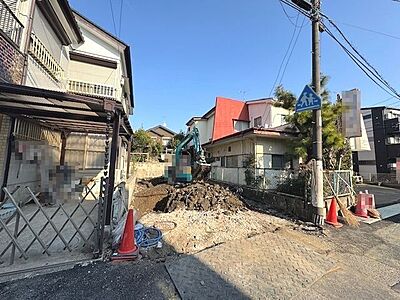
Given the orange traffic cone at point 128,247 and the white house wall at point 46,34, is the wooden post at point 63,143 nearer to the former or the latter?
the white house wall at point 46,34

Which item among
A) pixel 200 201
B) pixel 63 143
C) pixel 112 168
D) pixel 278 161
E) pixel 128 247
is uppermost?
pixel 63 143

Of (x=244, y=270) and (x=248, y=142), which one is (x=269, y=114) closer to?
(x=248, y=142)

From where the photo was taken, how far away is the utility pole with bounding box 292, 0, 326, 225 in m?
5.73

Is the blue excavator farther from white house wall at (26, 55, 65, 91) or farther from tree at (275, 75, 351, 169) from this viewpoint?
white house wall at (26, 55, 65, 91)

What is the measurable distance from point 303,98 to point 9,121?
8407 millimetres

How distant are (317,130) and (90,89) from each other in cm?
1093

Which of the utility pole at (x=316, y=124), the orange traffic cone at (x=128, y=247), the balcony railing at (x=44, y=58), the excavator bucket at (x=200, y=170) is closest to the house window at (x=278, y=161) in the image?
the excavator bucket at (x=200, y=170)

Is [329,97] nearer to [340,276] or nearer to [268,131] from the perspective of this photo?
[268,131]

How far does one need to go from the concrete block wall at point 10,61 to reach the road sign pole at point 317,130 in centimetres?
811

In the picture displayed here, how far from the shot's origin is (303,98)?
612 centimetres

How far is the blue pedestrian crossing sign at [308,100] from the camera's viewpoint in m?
5.71

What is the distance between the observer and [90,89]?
35.1ft

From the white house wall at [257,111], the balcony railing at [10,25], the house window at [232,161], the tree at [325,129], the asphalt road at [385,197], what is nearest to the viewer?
the balcony railing at [10,25]

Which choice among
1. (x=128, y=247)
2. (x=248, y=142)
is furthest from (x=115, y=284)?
(x=248, y=142)
